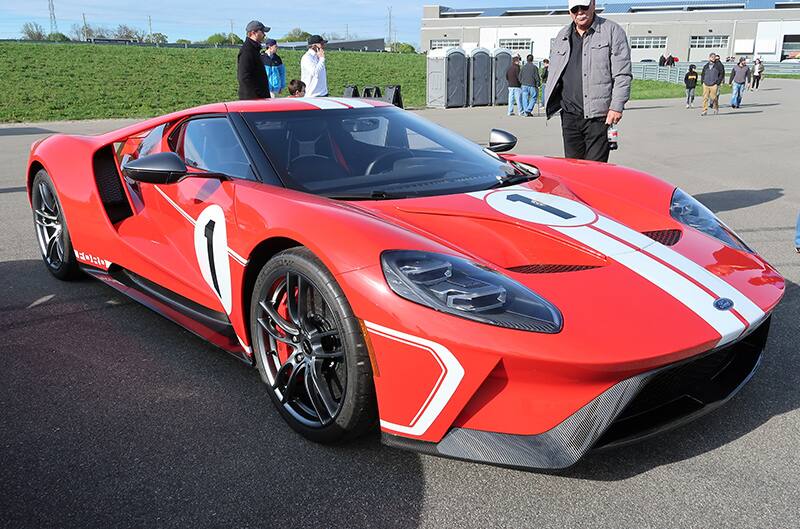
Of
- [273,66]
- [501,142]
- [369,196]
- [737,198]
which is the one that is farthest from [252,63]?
[369,196]

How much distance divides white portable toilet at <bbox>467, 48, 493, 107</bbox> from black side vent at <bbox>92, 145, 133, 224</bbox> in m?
18.2

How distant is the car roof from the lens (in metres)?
3.30

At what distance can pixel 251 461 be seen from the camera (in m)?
2.39

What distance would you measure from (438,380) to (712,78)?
Answer: 60.7 feet

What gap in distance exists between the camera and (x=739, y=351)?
248cm

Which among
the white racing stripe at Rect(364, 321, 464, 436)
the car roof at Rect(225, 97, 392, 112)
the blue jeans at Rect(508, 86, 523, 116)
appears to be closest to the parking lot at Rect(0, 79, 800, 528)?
the white racing stripe at Rect(364, 321, 464, 436)

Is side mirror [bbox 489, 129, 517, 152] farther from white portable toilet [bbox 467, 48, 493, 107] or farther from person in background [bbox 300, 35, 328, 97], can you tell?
white portable toilet [bbox 467, 48, 493, 107]

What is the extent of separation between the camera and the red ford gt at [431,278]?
6.63 ft

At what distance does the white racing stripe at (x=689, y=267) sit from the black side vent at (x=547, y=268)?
346mm

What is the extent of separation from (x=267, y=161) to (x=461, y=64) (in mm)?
18801

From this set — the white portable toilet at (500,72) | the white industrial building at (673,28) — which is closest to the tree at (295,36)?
the white industrial building at (673,28)

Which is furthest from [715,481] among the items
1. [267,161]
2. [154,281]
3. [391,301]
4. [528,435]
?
[154,281]

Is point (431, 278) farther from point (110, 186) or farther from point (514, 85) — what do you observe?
point (514, 85)

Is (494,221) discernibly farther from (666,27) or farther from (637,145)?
(666,27)
